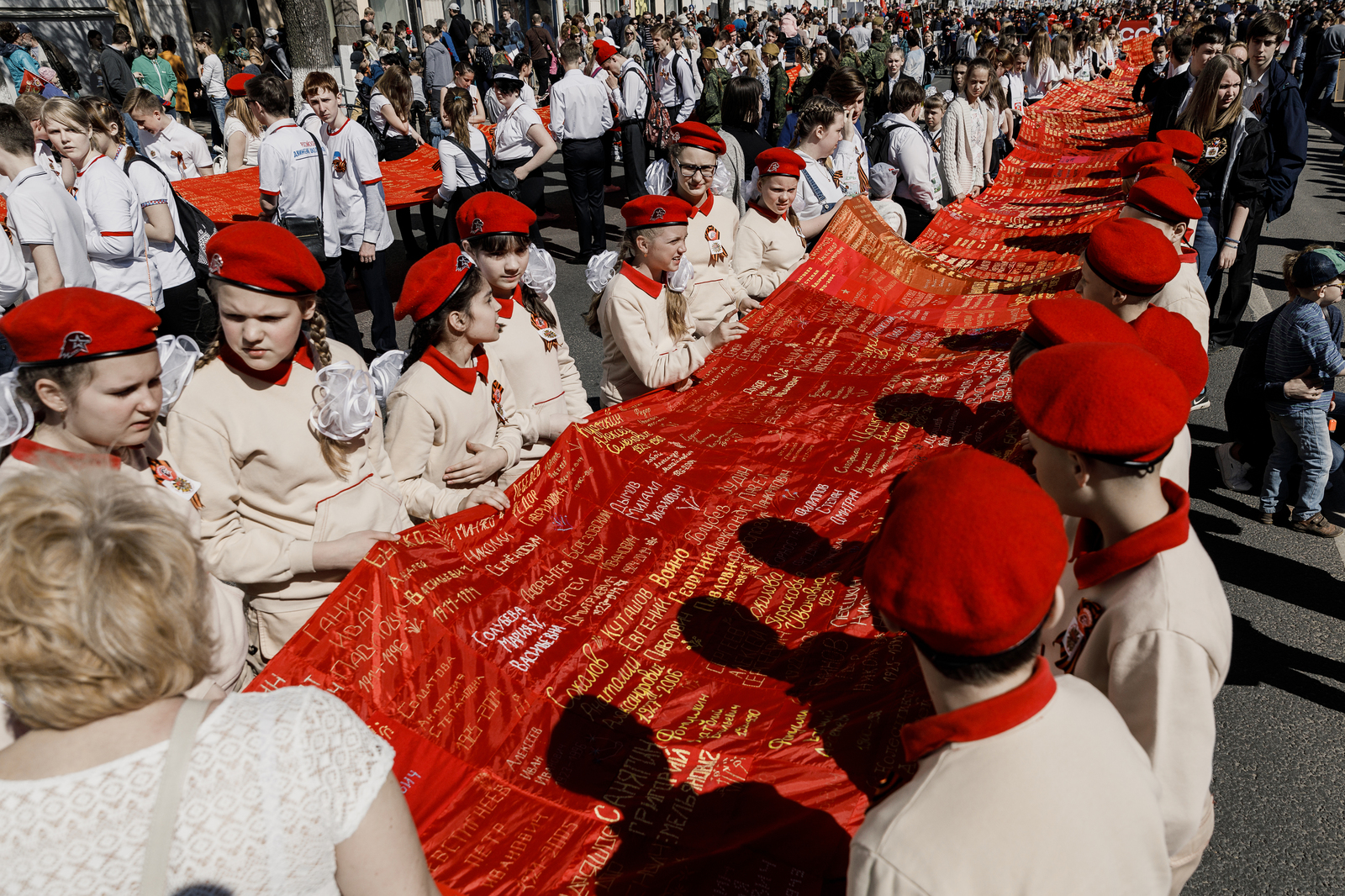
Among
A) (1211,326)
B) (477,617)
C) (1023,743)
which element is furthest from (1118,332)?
(1211,326)

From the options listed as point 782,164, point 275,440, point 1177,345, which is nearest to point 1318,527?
point 1177,345

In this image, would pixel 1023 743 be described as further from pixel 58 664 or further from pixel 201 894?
pixel 58 664

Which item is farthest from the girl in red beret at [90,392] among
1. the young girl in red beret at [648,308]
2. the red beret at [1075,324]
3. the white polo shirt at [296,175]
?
the white polo shirt at [296,175]

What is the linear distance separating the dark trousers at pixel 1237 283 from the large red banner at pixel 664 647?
138 inches

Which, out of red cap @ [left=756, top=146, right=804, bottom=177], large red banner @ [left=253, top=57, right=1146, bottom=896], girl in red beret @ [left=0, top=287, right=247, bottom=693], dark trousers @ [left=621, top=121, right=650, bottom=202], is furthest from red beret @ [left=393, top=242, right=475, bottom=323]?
dark trousers @ [left=621, top=121, right=650, bottom=202]

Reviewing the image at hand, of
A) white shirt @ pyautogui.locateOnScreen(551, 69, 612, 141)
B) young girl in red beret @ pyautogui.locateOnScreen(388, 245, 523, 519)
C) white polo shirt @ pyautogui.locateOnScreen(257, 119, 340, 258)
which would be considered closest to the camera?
young girl in red beret @ pyautogui.locateOnScreen(388, 245, 523, 519)

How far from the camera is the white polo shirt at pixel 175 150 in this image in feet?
29.5

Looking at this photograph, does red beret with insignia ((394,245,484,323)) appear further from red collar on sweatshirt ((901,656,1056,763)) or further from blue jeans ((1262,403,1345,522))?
blue jeans ((1262,403,1345,522))

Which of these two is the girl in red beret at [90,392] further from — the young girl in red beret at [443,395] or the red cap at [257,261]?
the young girl in red beret at [443,395]

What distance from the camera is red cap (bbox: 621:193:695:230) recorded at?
404cm

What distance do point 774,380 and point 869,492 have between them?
108 centimetres

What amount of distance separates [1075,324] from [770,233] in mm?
2911

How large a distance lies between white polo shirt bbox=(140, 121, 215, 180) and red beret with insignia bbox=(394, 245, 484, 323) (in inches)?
292

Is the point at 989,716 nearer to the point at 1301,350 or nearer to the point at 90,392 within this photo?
the point at 90,392
